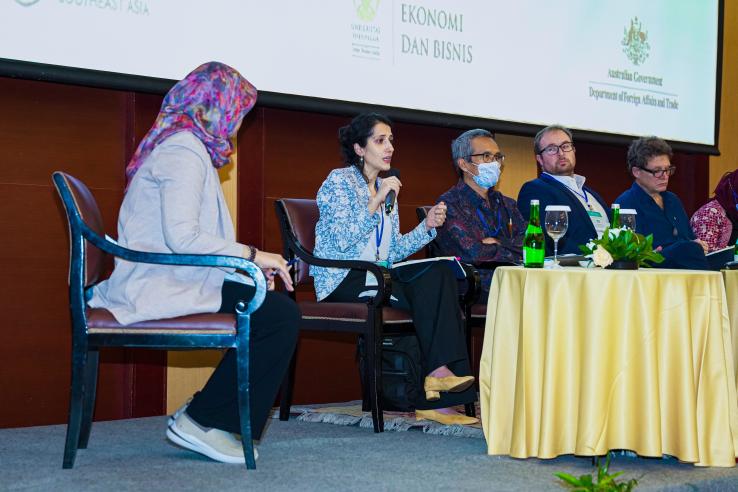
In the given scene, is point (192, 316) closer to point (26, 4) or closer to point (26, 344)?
point (26, 344)

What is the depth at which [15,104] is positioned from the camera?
3510 millimetres

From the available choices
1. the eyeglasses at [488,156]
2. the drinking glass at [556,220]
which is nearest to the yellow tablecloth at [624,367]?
the drinking glass at [556,220]

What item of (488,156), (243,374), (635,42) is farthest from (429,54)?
(243,374)

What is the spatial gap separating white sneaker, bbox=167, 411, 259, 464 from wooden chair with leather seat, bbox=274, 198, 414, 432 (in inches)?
28.5

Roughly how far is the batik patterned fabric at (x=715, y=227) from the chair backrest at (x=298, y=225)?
6.99 feet

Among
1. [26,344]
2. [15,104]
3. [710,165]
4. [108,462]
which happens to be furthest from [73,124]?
[710,165]

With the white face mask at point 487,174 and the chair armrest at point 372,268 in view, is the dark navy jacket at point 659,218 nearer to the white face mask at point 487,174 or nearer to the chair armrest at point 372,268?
the white face mask at point 487,174

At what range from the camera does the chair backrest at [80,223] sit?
270 centimetres

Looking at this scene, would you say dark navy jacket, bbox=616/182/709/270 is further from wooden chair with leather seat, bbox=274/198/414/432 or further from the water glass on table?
wooden chair with leather seat, bbox=274/198/414/432

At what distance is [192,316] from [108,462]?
0.54 metres

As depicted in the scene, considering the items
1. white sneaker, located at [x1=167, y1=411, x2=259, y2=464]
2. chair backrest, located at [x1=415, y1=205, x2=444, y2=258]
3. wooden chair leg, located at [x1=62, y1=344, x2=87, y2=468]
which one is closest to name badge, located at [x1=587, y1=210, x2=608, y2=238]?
chair backrest, located at [x1=415, y1=205, x2=444, y2=258]

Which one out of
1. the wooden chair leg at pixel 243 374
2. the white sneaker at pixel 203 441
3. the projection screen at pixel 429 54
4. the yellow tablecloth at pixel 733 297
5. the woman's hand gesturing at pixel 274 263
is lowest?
the white sneaker at pixel 203 441

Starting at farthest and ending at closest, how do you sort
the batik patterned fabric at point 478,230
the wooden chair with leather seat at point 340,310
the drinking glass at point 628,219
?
1. the batik patterned fabric at point 478,230
2. the wooden chair with leather seat at point 340,310
3. the drinking glass at point 628,219

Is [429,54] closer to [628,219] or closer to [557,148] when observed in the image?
[557,148]
